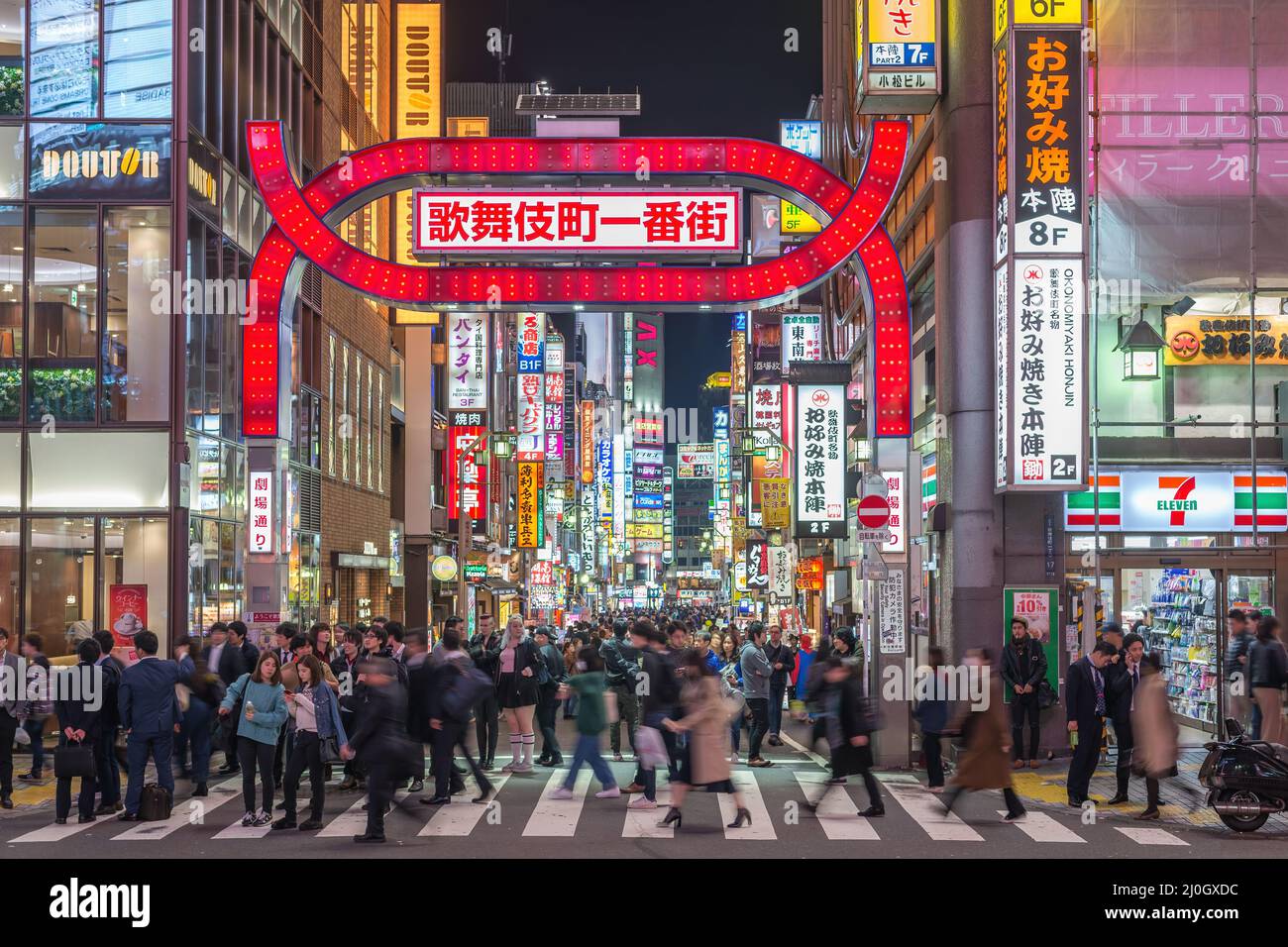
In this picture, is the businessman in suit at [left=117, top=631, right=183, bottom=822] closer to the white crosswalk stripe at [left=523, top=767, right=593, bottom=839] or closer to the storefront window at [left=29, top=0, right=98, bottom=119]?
the white crosswalk stripe at [left=523, top=767, right=593, bottom=839]

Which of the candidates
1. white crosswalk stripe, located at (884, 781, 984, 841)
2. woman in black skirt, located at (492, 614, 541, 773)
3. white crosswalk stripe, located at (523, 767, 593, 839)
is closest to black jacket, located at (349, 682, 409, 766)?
white crosswalk stripe, located at (523, 767, 593, 839)

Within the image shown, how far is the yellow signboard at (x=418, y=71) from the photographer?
157 ft

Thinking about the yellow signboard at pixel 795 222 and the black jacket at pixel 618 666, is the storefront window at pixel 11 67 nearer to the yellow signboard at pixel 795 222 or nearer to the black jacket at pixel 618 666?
the black jacket at pixel 618 666

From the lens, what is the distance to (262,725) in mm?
14547

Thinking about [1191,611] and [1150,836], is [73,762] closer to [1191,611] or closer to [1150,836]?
[1150,836]

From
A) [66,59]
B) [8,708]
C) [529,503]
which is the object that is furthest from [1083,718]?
[529,503]

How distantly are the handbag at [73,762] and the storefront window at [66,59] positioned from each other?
1468cm

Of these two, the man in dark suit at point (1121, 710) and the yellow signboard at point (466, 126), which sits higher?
the yellow signboard at point (466, 126)

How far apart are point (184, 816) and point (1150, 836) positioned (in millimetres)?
9907

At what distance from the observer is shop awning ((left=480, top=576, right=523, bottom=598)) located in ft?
213

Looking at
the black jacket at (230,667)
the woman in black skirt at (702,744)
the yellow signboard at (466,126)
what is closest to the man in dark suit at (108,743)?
the black jacket at (230,667)

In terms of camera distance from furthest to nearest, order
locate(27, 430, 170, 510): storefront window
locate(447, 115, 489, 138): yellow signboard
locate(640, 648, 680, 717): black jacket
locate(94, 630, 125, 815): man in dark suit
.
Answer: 1. locate(447, 115, 489, 138): yellow signboard
2. locate(27, 430, 170, 510): storefront window
3. locate(640, 648, 680, 717): black jacket
4. locate(94, 630, 125, 815): man in dark suit

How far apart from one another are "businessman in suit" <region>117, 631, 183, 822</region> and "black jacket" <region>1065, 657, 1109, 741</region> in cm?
956
